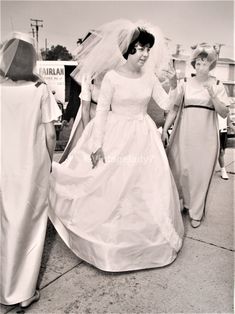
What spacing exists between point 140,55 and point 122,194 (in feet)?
3.89

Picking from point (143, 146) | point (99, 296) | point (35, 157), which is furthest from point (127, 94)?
point (99, 296)

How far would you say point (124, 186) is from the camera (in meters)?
2.89

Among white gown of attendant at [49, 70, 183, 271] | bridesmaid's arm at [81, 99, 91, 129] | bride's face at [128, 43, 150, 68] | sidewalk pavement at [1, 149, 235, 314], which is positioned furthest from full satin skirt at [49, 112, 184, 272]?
bridesmaid's arm at [81, 99, 91, 129]

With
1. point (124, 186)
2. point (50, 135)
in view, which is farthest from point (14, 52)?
point (124, 186)

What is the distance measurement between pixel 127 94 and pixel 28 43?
40.2 inches

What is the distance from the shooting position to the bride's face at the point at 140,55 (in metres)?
2.98

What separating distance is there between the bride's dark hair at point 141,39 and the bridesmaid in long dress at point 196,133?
2.64 feet

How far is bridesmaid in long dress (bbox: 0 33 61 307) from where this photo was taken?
229 cm

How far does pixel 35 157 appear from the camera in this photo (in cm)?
240

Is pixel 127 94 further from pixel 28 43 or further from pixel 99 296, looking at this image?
pixel 99 296

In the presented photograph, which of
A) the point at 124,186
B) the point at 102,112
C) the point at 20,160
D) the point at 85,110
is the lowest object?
the point at 124,186

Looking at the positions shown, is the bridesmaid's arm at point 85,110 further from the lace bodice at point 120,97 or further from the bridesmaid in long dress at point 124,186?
the lace bodice at point 120,97

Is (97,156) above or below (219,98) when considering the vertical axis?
below

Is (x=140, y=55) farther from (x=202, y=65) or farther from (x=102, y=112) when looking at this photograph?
(x=202, y=65)
